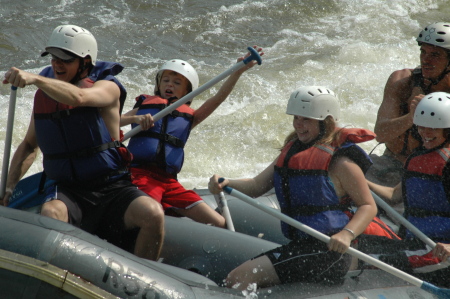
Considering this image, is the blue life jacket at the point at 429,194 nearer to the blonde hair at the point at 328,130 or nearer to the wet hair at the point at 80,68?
the blonde hair at the point at 328,130

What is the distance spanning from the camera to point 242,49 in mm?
9906

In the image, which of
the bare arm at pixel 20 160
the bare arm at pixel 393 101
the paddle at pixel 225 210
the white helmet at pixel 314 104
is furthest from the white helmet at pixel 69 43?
the bare arm at pixel 393 101

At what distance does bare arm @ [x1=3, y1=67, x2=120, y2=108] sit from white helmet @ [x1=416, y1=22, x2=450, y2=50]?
2.18 metres

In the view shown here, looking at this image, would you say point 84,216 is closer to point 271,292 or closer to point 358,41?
point 271,292

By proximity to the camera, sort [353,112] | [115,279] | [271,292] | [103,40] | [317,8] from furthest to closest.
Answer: [317,8], [103,40], [353,112], [271,292], [115,279]

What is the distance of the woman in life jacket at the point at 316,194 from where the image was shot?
3117 mm

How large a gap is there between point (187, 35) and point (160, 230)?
7.15 m

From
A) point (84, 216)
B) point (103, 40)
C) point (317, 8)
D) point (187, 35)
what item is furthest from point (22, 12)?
point (84, 216)

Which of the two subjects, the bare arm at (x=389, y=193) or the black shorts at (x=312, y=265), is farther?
the bare arm at (x=389, y=193)

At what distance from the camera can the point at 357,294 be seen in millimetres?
3105

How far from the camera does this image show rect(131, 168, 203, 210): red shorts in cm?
399

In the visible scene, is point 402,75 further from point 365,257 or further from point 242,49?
point 242,49

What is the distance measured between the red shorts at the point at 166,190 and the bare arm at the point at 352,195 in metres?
1.13

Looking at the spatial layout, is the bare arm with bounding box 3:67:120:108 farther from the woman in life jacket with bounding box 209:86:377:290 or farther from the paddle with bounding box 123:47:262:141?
the woman in life jacket with bounding box 209:86:377:290
